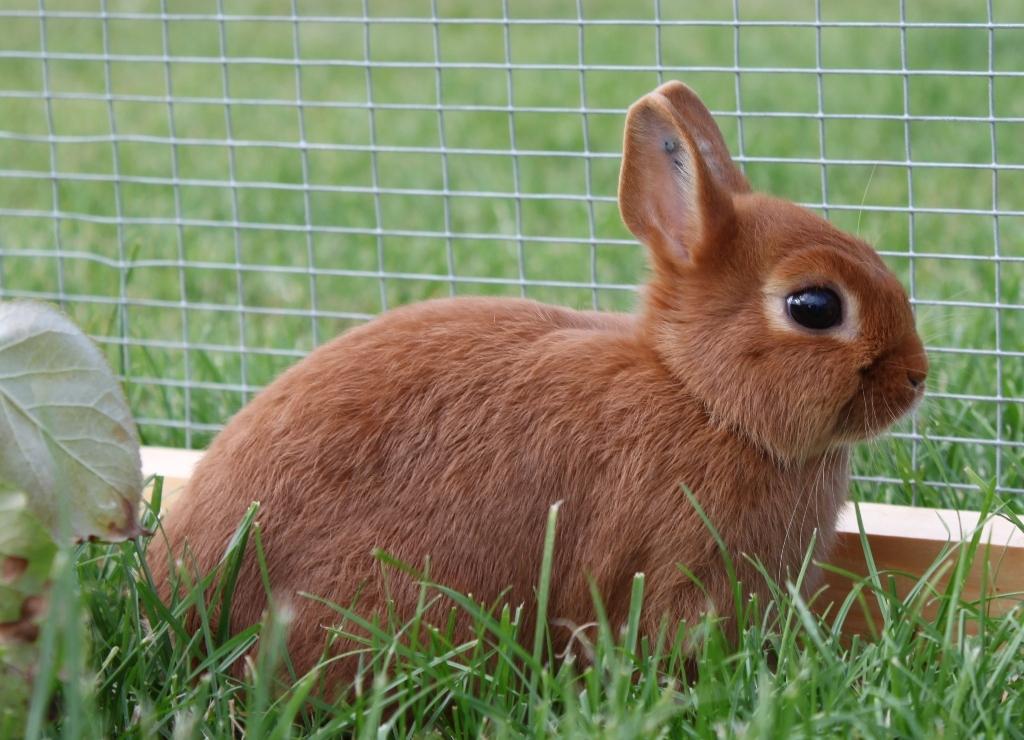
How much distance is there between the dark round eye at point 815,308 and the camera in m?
1.87

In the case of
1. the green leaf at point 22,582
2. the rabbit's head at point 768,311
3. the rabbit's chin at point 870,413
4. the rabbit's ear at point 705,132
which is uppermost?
the rabbit's ear at point 705,132

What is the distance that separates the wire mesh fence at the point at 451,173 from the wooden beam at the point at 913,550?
7 centimetres

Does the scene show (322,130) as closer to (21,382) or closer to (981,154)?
(981,154)

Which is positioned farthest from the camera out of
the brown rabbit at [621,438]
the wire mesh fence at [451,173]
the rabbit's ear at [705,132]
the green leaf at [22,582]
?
the wire mesh fence at [451,173]

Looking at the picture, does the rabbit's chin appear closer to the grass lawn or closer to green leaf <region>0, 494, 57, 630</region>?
the grass lawn

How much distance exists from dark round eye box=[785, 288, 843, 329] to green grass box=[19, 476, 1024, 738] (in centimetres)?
30

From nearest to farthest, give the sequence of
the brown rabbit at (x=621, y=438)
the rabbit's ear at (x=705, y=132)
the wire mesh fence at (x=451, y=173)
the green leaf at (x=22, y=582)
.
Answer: the green leaf at (x=22, y=582), the brown rabbit at (x=621, y=438), the rabbit's ear at (x=705, y=132), the wire mesh fence at (x=451, y=173)

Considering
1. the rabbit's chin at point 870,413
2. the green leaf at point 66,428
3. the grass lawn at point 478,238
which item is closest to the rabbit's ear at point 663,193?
the rabbit's chin at point 870,413

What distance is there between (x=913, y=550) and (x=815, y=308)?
19.1 inches

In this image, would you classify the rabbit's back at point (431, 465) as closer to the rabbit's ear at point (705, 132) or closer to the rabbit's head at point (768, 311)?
the rabbit's head at point (768, 311)

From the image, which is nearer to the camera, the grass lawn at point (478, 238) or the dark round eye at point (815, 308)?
the grass lawn at point (478, 238)

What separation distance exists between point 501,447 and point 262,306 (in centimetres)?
196

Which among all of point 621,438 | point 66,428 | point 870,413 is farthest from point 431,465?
point 870,413

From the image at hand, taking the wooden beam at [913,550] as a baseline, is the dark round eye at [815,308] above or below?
above
